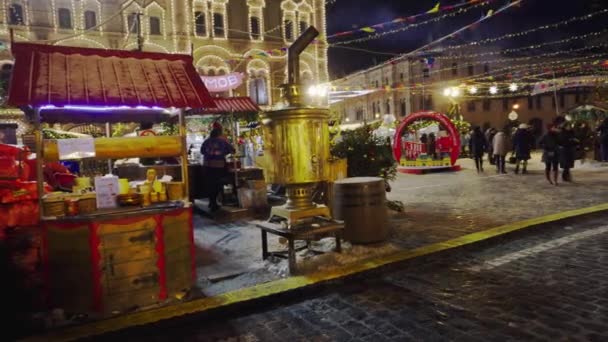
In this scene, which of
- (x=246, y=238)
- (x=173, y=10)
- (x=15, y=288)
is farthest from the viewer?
(x=173, y=10)

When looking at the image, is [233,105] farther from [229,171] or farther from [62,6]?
[62,6]

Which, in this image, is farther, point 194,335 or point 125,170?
point 125,170

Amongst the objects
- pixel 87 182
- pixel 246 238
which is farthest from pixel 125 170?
pixel 87 182

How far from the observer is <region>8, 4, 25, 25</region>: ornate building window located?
2627 centimetres

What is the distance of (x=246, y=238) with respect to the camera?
7516mm

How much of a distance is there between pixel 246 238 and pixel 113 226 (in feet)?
10.9

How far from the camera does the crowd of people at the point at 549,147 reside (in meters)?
12.8

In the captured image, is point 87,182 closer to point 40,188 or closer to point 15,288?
point 40,188

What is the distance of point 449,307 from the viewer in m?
4.41

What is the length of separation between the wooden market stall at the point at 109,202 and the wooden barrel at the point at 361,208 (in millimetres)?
2463

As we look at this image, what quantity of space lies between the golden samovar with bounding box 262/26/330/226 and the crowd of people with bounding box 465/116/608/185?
9.47 m

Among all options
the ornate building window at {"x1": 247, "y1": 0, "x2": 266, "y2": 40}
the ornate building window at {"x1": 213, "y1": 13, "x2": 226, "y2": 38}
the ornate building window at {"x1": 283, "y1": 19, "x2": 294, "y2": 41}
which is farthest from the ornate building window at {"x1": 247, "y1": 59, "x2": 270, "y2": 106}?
the ornate building window at {"x1": 283, "y1": 19, "x2": 294, "y2": 41}

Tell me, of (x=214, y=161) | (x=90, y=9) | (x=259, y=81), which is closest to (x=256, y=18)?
(x=259, y=81)

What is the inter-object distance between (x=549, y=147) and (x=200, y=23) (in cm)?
2563
